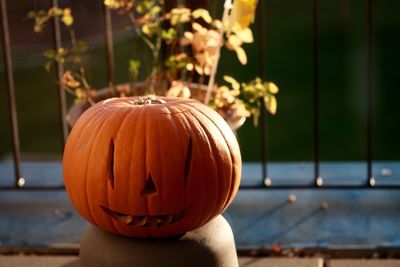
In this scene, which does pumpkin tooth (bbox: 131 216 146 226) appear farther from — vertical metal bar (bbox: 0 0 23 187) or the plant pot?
vertical metal bar (bbox: 0 0 23 187)

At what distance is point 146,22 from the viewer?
2.75 meters

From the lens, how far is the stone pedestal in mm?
2016

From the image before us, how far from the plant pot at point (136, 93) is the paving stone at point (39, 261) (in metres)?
0.45

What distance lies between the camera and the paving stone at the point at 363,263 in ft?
7.84

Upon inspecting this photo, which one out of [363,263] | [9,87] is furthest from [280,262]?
[9,87]

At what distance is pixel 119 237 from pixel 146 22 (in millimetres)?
965

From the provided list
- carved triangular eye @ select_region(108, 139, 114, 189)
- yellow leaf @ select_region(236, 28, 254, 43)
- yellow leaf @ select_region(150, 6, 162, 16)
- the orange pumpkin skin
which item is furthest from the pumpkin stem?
yellow leaf @ select_region(150, 6, 162, 16)

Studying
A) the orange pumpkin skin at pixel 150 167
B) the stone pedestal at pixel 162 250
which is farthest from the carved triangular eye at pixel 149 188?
the stone pedestal at pixel 162 250

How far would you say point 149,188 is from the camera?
1.98 meters

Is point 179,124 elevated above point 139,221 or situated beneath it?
elevated above

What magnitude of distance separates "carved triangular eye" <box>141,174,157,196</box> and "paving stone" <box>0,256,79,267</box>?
1.99 feet

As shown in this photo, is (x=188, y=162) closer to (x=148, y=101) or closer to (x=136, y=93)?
(x=148, y=101)

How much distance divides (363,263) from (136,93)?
3.33 ft

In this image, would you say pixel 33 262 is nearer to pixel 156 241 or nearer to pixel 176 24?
pixel 156 241
